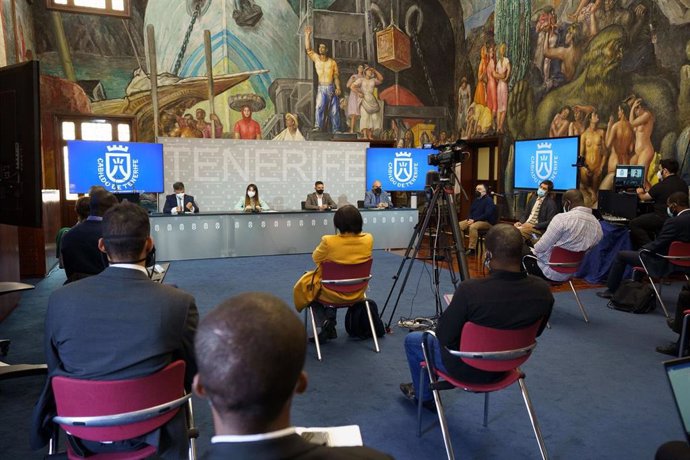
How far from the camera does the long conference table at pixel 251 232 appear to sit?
8.76m

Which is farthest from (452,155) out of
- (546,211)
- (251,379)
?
(546,211)

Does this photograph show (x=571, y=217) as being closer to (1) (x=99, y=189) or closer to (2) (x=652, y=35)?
(1) (x=99, y=189)

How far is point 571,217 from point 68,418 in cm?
466

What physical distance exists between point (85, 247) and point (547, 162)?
329 inches

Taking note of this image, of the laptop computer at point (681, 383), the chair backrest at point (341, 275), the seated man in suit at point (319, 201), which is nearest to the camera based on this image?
the laptop computer at point (681, 383)

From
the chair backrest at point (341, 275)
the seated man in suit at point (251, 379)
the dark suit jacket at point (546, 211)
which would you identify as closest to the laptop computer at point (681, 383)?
the seated man in suit at point (251, 379)

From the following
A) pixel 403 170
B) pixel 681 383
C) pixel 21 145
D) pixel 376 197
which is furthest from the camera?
pixel 403 170

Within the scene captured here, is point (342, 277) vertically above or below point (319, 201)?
below

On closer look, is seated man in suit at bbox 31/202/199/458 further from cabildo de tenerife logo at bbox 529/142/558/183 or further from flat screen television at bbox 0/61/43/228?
cabildo de tenerife logo at bbox 529/142/558/183

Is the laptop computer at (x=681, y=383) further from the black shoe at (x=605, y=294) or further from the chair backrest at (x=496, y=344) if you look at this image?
the black shoe at (x=605, y=294)

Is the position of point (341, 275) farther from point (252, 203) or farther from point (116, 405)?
point (252, 203)

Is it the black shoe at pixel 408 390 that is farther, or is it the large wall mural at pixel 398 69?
the large wall mural at pixel 398 69

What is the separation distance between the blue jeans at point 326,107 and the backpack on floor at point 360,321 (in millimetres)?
8396

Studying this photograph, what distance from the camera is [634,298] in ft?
18.4
